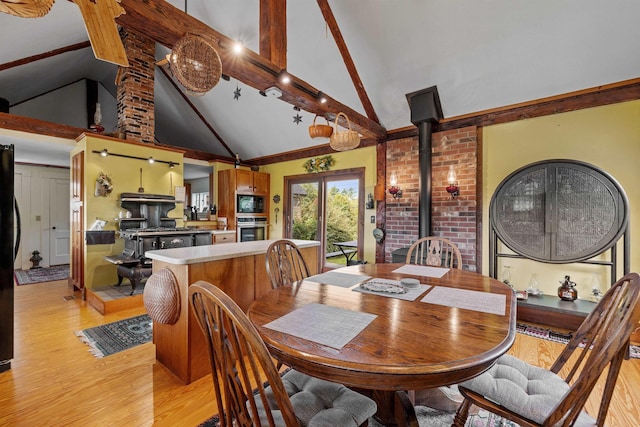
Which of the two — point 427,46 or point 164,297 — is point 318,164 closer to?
point 427,46

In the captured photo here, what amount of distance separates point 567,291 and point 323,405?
10.2 feet

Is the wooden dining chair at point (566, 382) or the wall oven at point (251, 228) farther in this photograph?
the wall oven at point (251, 228)

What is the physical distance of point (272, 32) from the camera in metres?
2.45

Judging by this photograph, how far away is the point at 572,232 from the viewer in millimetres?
2932

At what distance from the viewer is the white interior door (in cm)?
612

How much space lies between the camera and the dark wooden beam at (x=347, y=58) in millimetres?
3244

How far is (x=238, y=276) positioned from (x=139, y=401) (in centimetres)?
96

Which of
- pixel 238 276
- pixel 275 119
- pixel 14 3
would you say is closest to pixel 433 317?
pixel 238 276

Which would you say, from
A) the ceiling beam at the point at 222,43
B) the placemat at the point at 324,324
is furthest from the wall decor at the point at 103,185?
the placemat at the point at 324,324

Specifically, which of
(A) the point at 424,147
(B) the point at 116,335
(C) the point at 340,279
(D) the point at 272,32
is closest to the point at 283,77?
(D) the point at 272,32

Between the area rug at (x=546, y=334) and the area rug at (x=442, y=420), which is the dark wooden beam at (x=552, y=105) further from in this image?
the area rug at (x=442, y=420)

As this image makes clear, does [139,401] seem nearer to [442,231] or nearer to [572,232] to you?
[442,231]

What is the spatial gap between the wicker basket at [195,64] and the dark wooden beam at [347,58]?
6.87 feet

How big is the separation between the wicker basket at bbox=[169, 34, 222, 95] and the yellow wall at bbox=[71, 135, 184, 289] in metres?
3.08
